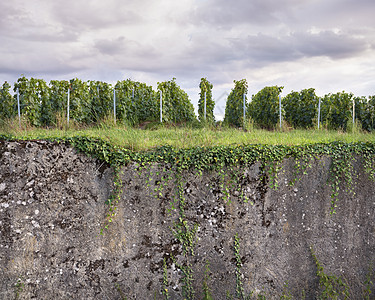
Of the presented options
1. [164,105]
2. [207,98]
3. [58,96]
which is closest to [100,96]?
[58,96]

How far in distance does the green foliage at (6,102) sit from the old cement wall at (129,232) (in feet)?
33.3

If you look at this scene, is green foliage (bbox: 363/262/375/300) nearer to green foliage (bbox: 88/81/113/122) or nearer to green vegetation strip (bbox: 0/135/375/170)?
green vegetation strip (bbox: 0/135/375/170)

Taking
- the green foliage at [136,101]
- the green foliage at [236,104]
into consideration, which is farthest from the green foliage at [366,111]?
the green foliage at [136,101]

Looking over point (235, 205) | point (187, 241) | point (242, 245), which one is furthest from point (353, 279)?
point (187, 241)

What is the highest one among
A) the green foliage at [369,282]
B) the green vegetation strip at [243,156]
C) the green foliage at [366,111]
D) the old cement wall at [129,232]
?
the green foliage at [366,111]

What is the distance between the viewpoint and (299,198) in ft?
19.3

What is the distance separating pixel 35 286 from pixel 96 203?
1527mm

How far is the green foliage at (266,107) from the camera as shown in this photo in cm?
1534

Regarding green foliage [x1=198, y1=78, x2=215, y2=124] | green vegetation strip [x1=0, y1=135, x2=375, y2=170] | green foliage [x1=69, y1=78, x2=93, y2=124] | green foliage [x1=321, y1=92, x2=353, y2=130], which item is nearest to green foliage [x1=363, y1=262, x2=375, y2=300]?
green vegetation strip [x1=0, y1=135, x2=375, y2=170]

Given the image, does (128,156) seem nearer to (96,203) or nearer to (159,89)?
(96,203)

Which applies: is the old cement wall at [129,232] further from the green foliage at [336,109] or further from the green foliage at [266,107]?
the green foliage at [336,109]

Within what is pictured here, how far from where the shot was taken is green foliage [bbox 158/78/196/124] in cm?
1494

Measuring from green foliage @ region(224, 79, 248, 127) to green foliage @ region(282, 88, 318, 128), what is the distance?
7.84ft

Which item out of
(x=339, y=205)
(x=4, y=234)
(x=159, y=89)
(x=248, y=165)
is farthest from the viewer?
(x=159, y=89)
